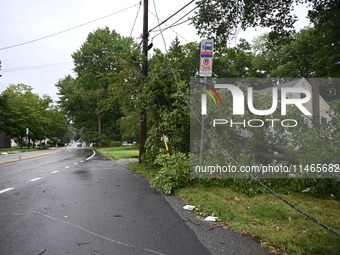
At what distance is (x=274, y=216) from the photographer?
4715 mm

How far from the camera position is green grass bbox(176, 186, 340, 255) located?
346cm

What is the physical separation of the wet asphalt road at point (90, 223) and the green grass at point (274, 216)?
782mm

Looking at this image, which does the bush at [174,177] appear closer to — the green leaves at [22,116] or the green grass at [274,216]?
the green grass at [274,216]

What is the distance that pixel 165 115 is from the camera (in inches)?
377

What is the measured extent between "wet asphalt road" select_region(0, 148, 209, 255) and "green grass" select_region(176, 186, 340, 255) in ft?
2.57

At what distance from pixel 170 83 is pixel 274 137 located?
15.9ft

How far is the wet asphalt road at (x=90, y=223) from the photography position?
3.40 metres

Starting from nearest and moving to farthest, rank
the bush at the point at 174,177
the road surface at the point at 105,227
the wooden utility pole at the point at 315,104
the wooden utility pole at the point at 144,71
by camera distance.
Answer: the road surface at the point at 105,227 < the wooden utility pole at the point at 315,104 < the bush at the point at 174,177 < the wooden utility pole at the point at 144,71

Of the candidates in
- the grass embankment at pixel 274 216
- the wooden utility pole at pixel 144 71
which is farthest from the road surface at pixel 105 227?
the wooden utility pole at pixel 144 71

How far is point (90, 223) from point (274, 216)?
311cm

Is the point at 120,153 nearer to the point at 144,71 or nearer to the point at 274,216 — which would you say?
the point at 144,71
